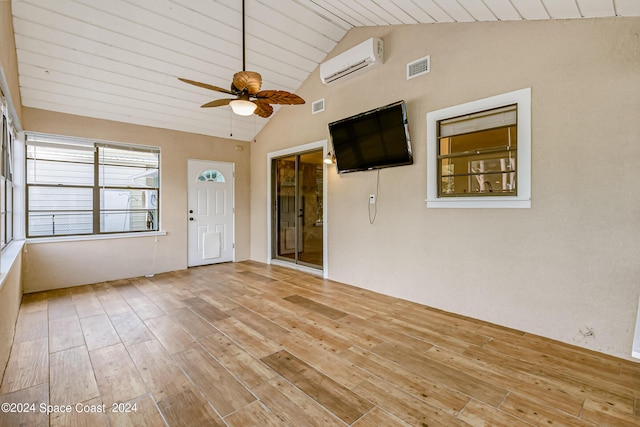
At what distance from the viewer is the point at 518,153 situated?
2.92 metres

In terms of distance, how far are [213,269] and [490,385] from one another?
4.85m

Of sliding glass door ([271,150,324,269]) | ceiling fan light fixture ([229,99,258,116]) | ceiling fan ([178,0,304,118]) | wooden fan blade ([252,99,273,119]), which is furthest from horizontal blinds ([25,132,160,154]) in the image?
ceiling fan light fixture ([229,99,258,116])

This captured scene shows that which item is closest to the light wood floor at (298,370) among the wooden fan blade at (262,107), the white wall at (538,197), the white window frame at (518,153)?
the white wall at (538,197)

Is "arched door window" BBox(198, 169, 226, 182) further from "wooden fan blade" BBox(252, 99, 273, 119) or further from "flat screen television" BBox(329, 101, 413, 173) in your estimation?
"wooden fan blade" BBox(252, 99, 273, 119)

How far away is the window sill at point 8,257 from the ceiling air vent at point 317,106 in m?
4.21

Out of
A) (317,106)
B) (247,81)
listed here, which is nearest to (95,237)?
(247,81)

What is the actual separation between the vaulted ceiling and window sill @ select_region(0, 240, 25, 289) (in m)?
A: 2.00

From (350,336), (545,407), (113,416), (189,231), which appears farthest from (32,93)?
(545,407)

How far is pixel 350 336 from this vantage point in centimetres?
285

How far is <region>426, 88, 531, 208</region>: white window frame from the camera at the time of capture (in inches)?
113

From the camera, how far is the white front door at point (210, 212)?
588cm

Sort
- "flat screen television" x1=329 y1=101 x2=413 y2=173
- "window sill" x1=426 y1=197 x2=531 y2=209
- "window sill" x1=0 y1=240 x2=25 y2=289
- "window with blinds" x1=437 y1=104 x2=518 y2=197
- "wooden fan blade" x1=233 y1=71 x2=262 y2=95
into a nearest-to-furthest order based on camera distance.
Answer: "window sill" x1=0 y1=240 x2=25 y2=289
"wooden fan blade" x1=233 y1=71 x2=262 y2=95
"window sill" x1=426 y1=197 x2=531 y2=209
"window with blinds" x1=437 y1=104 x2=518 y2=197
"flat screen television" x1=329 y1=101 x2=413 y2=173

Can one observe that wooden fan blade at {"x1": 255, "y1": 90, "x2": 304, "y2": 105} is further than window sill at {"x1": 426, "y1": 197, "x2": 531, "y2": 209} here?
Yes

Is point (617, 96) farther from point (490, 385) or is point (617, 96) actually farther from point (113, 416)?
point (113, 416)
